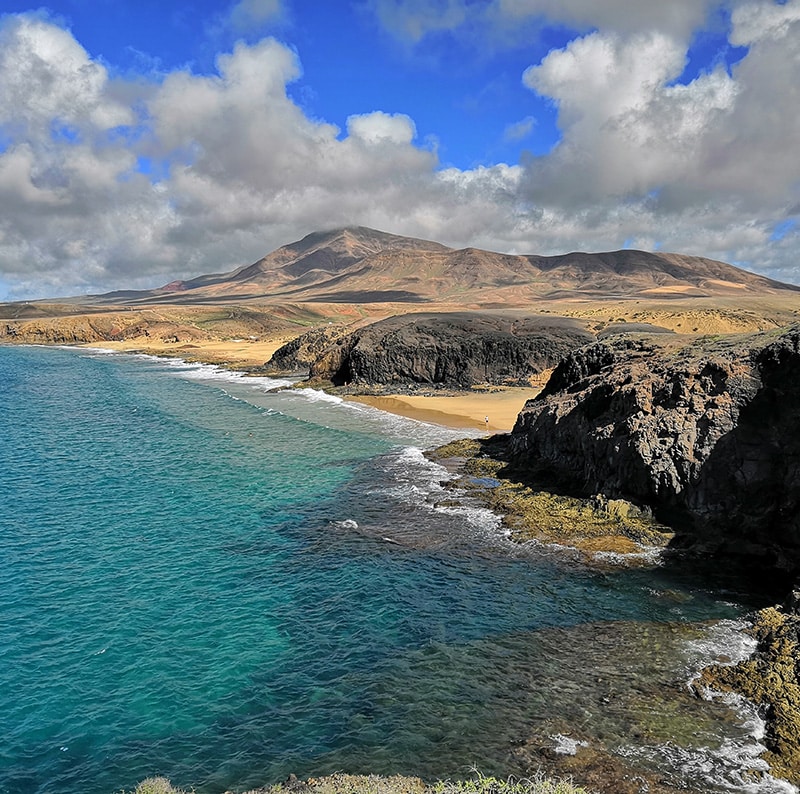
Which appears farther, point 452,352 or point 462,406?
point 452,352

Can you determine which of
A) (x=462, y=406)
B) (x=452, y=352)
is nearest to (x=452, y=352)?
(x=452, y=352)

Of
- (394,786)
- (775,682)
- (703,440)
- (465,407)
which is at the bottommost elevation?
(394,786)

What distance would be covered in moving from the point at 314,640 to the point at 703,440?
15.6 meters

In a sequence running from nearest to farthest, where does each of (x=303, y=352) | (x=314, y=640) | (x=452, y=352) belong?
(x=314, y=640) → (x=452, y=352) → (x=303, y=352)

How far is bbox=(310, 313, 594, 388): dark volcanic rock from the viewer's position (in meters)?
64.7

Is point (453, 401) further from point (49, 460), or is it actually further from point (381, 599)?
point (381, 599)

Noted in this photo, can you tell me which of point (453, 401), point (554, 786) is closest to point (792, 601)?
point (554, 786)

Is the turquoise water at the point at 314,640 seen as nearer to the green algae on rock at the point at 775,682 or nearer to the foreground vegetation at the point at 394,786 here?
the green algae on rock at the point at 775,682

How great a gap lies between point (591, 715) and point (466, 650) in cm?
359

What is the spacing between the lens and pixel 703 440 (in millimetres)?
21766

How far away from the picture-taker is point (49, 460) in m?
34.7

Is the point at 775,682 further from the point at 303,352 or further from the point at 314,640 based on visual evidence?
the point at 303,352

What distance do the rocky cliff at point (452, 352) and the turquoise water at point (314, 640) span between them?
35076mm

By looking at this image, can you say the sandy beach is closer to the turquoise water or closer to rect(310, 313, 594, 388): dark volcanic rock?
rect(310, 313, 594, 388): dark volcanic rock
